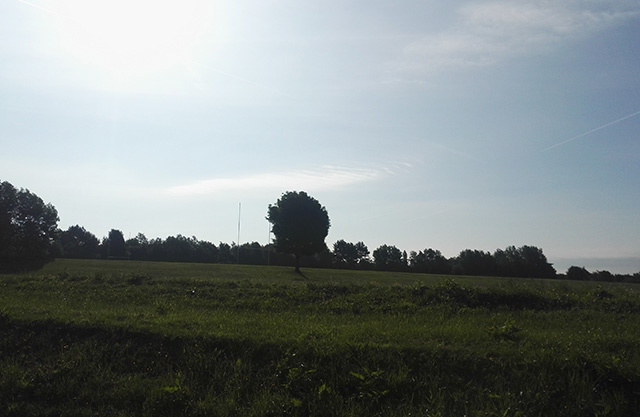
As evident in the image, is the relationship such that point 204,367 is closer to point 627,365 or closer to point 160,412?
point 160,412

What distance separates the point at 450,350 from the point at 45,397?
6662mm

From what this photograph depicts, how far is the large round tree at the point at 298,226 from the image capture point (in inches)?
2281

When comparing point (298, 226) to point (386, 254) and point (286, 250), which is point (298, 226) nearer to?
point (286, 250)

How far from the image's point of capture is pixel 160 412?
22.9 ft

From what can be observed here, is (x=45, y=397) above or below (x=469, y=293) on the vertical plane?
below

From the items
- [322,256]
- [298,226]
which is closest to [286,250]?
[298,226]

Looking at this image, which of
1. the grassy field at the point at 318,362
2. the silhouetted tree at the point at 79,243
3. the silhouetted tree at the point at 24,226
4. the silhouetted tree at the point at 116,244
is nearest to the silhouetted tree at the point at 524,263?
the grassy field at the point at 318,362

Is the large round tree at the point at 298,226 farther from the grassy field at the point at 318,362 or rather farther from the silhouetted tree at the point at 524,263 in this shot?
the grassy field at the point at 318,362

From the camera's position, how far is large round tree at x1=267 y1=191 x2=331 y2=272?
57938 millimetres

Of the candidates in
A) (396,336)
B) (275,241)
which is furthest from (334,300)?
(275,241)

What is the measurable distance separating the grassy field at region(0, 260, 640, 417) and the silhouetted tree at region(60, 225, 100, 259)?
3317 inches

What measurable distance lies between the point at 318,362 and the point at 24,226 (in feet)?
199

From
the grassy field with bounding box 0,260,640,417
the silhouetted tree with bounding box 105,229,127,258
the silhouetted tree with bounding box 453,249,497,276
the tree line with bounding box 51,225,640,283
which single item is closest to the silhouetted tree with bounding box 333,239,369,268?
the tree line with bounding box 51,225,640,283

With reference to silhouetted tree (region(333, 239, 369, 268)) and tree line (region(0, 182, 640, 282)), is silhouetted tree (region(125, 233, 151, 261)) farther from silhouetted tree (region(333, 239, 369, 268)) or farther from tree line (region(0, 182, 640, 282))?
silhouetted tree (region(333, 239, 369, 268))
